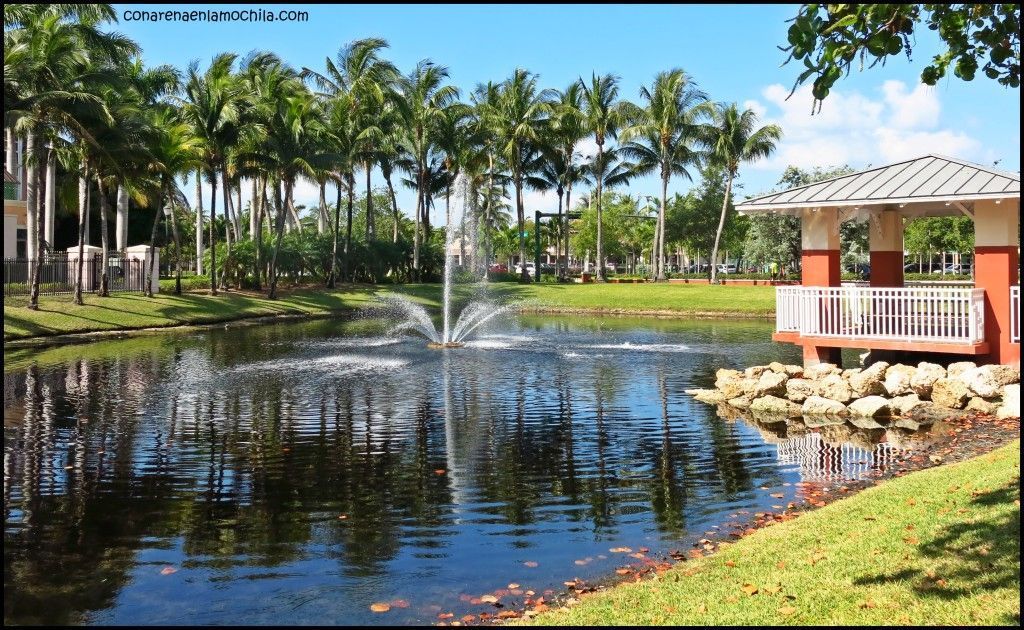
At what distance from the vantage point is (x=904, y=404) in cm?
1605

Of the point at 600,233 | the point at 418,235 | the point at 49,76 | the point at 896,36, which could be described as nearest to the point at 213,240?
the point at 49,76

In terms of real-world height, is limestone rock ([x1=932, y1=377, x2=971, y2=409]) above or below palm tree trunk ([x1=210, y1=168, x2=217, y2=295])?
below

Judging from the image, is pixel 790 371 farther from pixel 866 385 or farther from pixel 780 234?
pixel 780 234

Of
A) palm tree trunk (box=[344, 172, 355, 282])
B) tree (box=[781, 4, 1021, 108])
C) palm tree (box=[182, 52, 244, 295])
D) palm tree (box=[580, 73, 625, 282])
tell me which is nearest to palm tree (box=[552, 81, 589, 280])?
palm tree (box=[580, 73, 625, 282])

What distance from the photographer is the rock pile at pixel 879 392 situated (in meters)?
15.9

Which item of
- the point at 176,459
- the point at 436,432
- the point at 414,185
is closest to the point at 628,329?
the point at 436,432

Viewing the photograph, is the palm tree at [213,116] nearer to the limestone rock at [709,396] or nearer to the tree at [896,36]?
the limestone rock at [709,396]

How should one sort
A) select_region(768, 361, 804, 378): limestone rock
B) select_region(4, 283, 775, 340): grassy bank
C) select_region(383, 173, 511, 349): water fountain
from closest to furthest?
1. select_region(768, 361, 804, 378): limestone rock
2. select_region(383, 173, 511, 349): water fountain
3. select_region(4, 283, 775, 340): grassy bank

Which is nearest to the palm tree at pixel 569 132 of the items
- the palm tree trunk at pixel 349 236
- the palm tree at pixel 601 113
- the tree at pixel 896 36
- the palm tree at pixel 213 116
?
the palm tree at pixel 601 113

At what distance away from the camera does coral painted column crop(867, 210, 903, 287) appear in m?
22.8

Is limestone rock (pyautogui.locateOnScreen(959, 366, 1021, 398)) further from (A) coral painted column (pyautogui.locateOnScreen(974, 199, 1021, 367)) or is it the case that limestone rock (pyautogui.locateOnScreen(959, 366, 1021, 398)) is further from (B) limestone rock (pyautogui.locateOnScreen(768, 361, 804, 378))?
(B) limestone rock (pyautogui.locateOnScreen(768, 361, 804, 378))

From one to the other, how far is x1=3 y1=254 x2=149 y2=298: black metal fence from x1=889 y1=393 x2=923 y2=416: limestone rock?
3155 cm

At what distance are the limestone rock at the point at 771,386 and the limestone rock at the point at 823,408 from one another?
1.08 m

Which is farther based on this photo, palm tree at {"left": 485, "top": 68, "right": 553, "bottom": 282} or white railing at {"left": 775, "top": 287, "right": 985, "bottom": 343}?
palm tree at {"left": 485, "top": 68, "right": 553, "bottom": 282}
